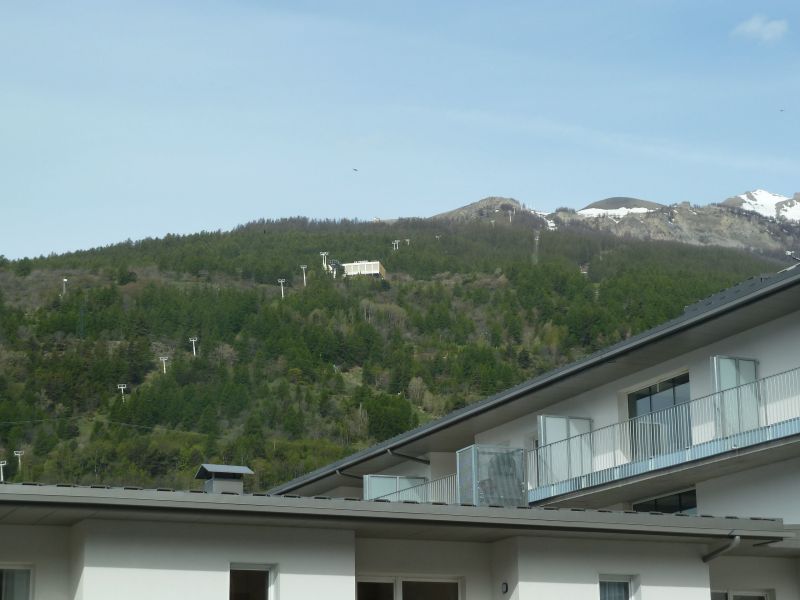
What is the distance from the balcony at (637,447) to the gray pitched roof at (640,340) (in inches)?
53.8

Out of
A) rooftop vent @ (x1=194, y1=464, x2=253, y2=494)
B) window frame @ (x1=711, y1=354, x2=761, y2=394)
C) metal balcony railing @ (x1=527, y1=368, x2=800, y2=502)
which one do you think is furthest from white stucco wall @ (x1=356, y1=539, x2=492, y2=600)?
window frame @ (x1=711, y1=354, x2=761, y2=394)

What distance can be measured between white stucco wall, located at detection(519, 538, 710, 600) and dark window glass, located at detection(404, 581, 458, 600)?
100 cm

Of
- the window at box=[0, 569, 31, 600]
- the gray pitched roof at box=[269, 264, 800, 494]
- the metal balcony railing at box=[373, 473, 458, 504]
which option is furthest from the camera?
the metal balcony railing at box=[373, 473, 458, 504]

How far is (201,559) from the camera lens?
41.6 feet

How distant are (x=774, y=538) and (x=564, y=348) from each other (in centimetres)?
10021

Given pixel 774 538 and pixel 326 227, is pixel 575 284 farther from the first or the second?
pixel 774 538

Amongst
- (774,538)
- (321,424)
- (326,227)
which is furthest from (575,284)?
(774,538)

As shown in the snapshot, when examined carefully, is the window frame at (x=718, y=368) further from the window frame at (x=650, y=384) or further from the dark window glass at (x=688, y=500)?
the dark window glass at (x=688, y=500)

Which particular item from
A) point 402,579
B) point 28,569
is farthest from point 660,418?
point 28,569

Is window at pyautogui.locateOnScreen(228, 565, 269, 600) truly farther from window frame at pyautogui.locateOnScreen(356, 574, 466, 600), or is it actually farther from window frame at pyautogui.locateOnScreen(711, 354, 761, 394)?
window frame at pyautogui.locateOnScreen(711, 354, 761, 394)

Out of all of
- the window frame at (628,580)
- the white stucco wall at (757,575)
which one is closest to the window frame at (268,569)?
the window frame at (628,580)

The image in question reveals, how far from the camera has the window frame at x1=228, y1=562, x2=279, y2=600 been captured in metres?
13.0

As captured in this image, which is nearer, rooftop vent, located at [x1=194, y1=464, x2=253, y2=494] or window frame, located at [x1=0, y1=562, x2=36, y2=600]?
window frame, located at [x1=0, y1=562, x2=36, y2=600]

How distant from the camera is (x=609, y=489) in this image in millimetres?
23281
